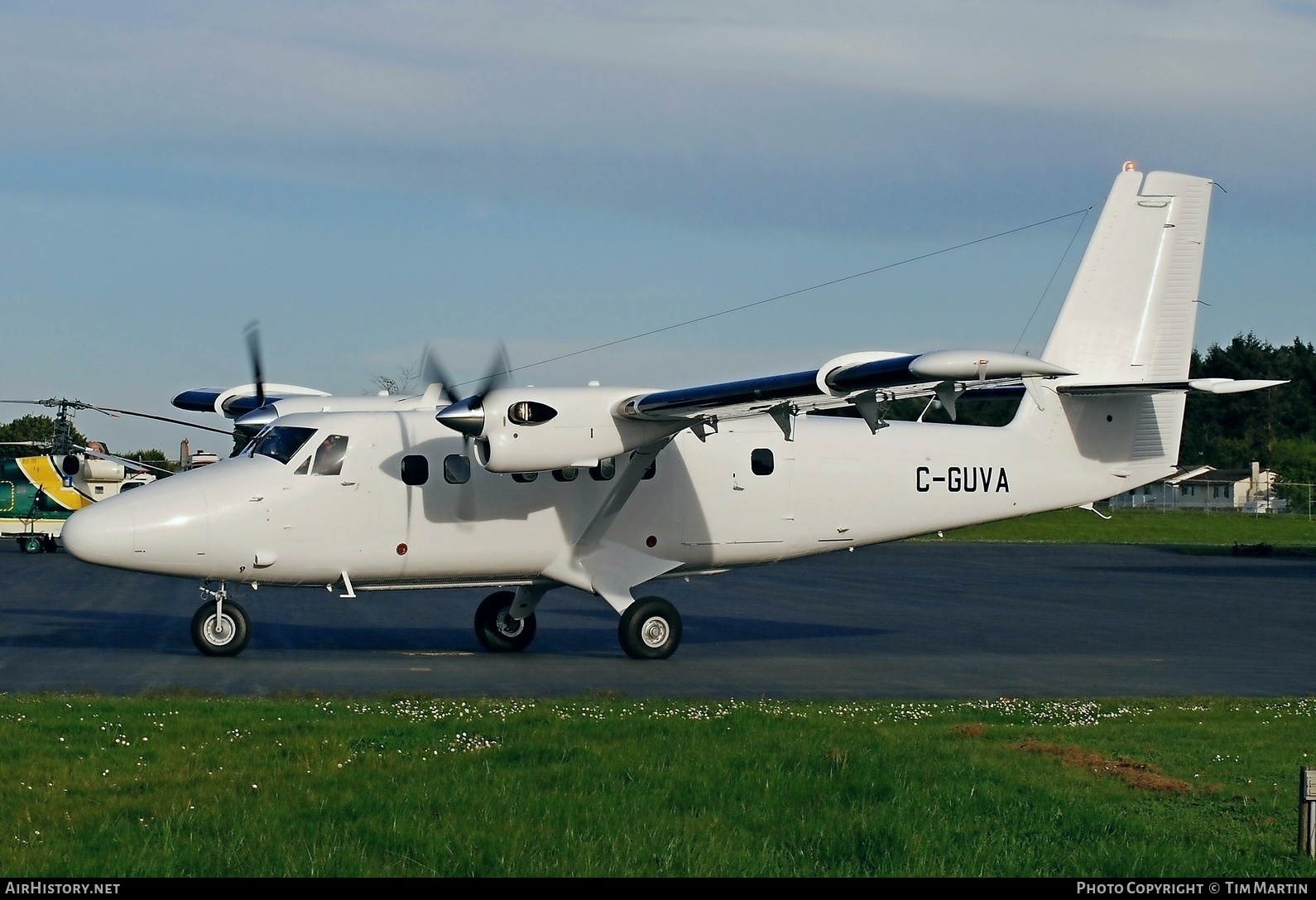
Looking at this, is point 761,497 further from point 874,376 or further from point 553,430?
point 874,376

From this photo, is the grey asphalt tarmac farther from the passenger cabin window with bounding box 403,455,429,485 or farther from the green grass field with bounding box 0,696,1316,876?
the green grass field with bounding box 0,696,1316,876

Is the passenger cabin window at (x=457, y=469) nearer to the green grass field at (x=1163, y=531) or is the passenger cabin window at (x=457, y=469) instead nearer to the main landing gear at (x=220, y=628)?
the main landing gear at (x=220, y=628)

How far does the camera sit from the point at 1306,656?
18516mm

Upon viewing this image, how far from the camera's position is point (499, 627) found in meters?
18.6

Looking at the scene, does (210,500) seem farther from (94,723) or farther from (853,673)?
(853,673)

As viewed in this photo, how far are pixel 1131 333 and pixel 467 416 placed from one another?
9424 mm

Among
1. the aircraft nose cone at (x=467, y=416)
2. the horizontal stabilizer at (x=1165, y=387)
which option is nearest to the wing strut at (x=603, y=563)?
the aircraft nose cone at (x=467, y=416)

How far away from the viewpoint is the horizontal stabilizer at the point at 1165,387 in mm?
16141

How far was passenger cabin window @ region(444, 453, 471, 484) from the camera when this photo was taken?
678 inches

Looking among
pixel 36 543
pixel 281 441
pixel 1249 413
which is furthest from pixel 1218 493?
pixel 281 441

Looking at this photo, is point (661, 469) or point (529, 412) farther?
point (661, 469)

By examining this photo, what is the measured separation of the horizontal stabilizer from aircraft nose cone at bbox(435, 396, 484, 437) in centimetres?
793

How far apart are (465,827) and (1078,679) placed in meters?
10.3

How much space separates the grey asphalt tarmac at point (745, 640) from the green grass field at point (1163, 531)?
30.7 m
